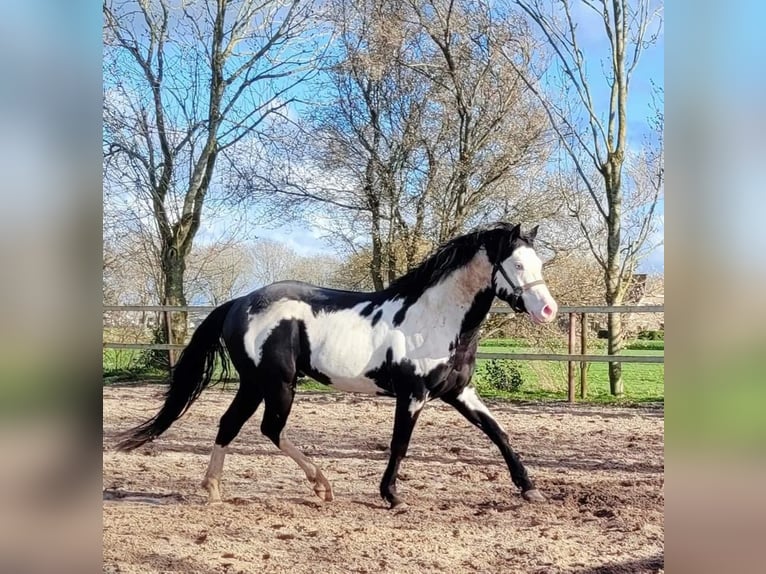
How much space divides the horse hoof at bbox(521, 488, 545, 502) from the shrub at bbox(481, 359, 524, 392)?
0.54m

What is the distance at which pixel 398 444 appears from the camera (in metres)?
2.78

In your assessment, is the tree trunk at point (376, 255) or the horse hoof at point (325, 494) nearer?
the horse hoof at point (325, 494)

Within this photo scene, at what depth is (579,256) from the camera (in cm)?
300

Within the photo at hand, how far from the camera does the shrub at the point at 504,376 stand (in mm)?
3119

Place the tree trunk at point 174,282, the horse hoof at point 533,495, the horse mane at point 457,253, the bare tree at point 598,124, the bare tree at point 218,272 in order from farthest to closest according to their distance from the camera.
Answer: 1. the tree trunk at point 174,282
2. the bare tree at point 218,272
3. the bare tree at point 598,124
4. the horse hoof at point 533,495
5. the horse mane at point 457,253

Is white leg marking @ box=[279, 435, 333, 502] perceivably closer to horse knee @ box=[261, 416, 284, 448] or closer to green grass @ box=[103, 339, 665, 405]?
horse knee @ box=[261, 416, 284, 448]

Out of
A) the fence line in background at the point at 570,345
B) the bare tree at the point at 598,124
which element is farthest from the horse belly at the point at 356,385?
the bare tree at the point at 598,124

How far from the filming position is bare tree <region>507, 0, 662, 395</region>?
2908 millimetres

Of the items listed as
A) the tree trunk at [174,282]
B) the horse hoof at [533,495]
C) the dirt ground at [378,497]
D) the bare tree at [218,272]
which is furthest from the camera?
the tree trunk at [174,282]

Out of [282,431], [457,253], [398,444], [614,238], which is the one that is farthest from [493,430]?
[614,238]

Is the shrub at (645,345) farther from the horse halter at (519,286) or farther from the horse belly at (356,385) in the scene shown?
the horse belly at (356,385)

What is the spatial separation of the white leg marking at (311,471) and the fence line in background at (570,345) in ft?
2.75

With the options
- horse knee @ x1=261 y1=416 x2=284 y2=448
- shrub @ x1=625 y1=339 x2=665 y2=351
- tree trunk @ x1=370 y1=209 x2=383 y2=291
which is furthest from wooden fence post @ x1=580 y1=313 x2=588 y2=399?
horse knee @ x1=261 y1=416 x2=284 y2=448
